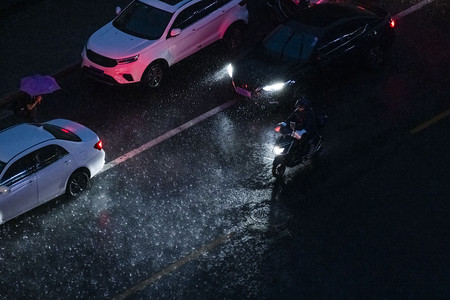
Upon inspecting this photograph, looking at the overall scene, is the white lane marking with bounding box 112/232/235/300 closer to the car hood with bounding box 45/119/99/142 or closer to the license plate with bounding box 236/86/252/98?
the car hood with bounding box 45/119/99/142

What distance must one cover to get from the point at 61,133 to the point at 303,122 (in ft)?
15.4

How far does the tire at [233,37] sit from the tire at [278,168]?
17.4ft

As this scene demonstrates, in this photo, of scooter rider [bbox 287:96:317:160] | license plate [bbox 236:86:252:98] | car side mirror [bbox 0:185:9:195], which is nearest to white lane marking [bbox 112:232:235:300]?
scooter rider [bbox 287:96:317:160]

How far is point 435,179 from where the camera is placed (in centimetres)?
1459

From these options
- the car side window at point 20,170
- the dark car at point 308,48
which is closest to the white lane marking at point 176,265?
the car side window at point 20,170

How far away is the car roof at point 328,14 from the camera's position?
17391 mm

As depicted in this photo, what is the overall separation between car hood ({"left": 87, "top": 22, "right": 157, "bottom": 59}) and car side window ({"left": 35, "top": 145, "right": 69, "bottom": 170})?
375 cm

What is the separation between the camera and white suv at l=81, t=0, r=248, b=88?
17344 millimetres

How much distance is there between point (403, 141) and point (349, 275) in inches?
162

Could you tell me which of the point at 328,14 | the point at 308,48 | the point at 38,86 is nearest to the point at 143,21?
the point at 38,86

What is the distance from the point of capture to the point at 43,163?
14.0 m

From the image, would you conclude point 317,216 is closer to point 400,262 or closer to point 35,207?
point 400,262

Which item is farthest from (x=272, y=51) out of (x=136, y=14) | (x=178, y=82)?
(x=136, y=14)

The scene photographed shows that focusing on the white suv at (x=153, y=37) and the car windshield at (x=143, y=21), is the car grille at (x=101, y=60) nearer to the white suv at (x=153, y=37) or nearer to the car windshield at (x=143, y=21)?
the white suv at (x=153, y=37)
